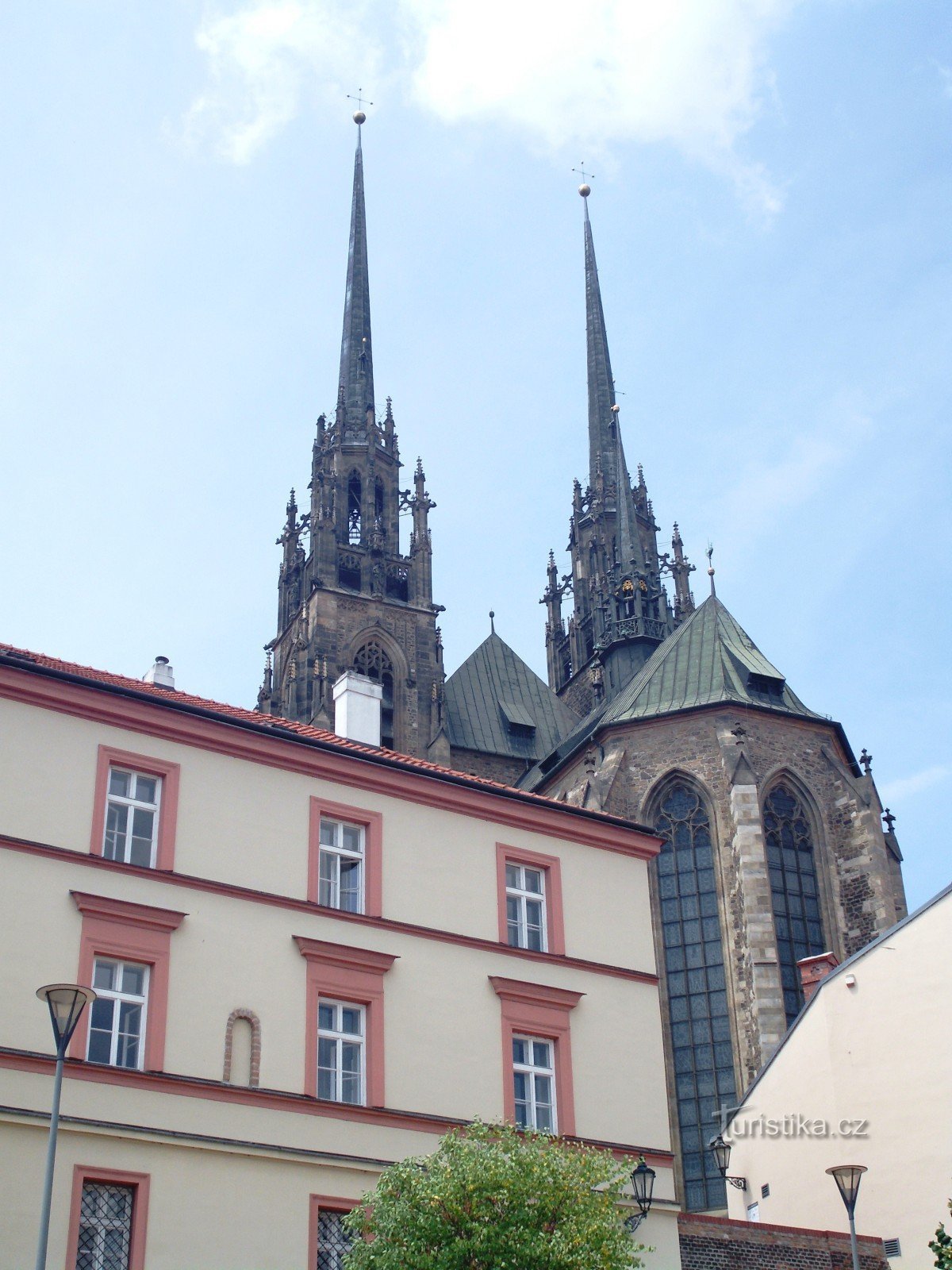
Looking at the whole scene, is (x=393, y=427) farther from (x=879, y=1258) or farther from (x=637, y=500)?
(x=879, y=1258)

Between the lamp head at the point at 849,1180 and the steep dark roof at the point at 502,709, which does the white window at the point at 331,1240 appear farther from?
the steep dark roof at the point at 502,709

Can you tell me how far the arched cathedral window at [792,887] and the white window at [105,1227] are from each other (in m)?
20.1

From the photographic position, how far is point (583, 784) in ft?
120

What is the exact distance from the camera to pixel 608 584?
53625mm

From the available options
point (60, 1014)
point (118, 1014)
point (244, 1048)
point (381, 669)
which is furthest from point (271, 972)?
point (381, 669)

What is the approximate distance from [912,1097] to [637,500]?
39021 mm

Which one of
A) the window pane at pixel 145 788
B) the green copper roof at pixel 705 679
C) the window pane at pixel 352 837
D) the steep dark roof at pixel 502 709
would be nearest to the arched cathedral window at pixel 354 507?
the steep dark roof at pixel 502 709

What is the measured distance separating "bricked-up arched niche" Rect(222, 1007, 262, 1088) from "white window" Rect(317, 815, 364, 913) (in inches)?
64.7

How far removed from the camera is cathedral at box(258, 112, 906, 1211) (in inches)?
1292

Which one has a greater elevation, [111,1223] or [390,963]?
[390,963]

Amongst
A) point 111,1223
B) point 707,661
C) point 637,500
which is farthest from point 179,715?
point 637,500

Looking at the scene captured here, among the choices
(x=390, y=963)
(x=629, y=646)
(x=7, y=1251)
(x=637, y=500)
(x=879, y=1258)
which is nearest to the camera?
(x=7, y=1251)

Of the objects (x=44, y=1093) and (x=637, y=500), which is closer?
(x=44, y=1093)

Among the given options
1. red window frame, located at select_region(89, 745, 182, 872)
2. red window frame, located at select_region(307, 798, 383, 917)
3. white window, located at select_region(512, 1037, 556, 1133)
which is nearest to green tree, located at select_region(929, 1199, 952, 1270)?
white window, located at select_region(512, 1037, 556, 1133)
